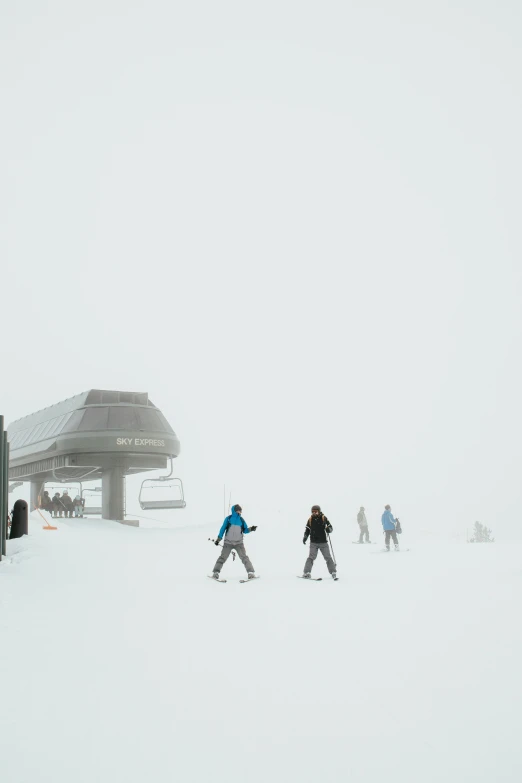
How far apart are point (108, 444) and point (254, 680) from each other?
22408mm

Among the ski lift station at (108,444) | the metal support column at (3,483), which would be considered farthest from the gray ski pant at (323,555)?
the ski lift station at (108,444)

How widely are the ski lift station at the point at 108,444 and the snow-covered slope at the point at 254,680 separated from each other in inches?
604

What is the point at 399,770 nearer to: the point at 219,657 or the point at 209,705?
the point at 209,705

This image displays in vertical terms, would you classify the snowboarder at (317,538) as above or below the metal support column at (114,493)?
below

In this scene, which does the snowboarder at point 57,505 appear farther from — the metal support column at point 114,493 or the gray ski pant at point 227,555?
the gray ski pant at point 227,555

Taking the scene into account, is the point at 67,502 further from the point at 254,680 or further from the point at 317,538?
the point at 254,680

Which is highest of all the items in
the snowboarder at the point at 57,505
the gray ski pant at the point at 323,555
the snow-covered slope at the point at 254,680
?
the snowboarder at the point at 57,505

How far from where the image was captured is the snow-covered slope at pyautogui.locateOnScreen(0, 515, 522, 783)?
5.84 meters

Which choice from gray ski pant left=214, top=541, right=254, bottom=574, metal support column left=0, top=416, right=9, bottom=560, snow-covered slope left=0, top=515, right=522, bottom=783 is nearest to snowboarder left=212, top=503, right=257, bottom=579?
gray ski pant left=214, top=541, right=254, bottom=574

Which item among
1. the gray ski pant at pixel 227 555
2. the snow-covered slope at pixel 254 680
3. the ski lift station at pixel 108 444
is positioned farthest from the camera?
the ski lift station at pixel 108 444

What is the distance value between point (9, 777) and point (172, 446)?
25551 millimetres

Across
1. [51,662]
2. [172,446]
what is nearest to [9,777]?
[51,662]

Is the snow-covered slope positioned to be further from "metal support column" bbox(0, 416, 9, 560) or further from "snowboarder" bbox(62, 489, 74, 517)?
"snowboarder" bbox(62, 489, 74, 517)

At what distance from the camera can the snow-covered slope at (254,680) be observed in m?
5.84
